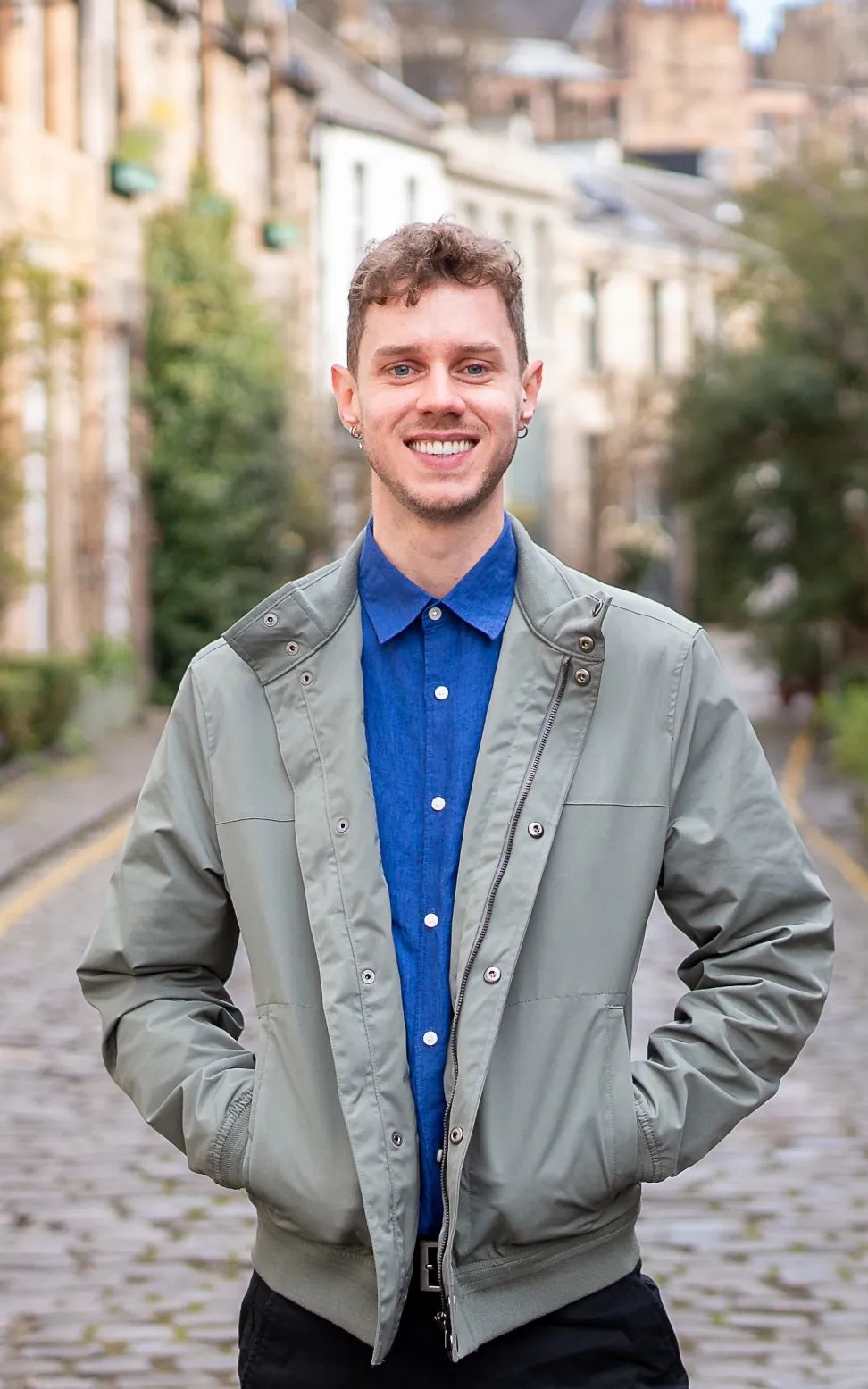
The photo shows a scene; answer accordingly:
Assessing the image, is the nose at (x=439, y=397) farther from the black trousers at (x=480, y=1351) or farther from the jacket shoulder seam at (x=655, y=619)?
the black trousers at (x=480, y=1351)

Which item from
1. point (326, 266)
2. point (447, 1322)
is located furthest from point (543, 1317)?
point (326, 266)

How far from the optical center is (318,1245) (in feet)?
9.53

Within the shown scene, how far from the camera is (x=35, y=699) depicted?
20.6 meters

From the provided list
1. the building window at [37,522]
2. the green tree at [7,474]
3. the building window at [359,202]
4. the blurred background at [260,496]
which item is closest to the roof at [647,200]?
the blurred background at [260,496]

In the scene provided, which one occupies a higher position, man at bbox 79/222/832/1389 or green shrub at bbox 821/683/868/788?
man at bbox 79/222/832/1389

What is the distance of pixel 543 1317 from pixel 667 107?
73.3 metres

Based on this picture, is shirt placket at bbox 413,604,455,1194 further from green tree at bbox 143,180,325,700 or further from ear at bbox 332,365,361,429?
green tree at bbox 143,180,325,700

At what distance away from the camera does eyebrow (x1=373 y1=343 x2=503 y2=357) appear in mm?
2977

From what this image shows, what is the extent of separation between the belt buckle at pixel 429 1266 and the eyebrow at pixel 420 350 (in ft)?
3.48

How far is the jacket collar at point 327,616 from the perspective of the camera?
297 centimetres

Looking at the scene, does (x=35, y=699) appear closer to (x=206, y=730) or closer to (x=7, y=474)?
(x=7, y=474)

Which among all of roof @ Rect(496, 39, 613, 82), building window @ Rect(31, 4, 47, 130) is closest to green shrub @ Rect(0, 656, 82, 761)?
building window @ Rect(31, 4, 47, 130)

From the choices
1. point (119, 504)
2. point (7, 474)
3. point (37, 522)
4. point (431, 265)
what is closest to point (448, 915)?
point (431, 265)

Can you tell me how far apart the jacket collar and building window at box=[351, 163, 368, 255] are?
129 feet
